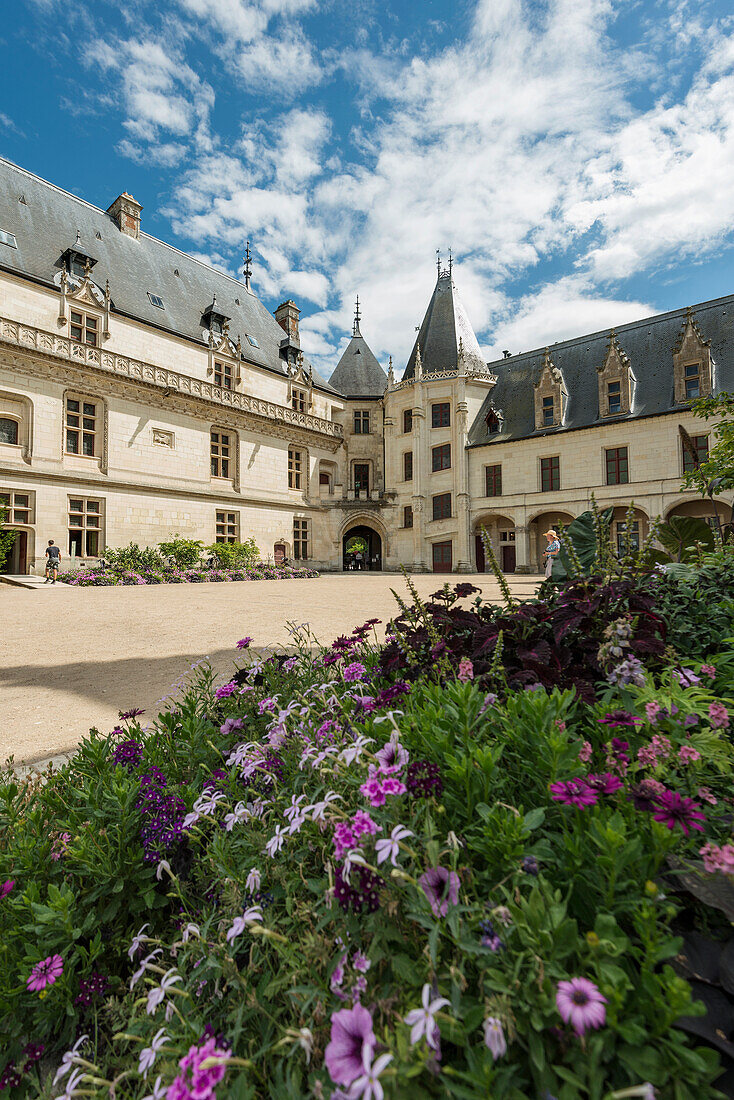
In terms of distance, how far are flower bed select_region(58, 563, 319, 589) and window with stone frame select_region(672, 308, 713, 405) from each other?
795 inches

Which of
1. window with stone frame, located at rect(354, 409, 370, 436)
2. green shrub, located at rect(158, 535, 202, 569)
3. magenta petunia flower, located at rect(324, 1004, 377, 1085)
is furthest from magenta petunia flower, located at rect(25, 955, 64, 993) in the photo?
window with stone frame, located at rect(354, 409, 370, 436)

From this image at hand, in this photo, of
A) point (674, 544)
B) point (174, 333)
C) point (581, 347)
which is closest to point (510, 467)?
point (581, 347)

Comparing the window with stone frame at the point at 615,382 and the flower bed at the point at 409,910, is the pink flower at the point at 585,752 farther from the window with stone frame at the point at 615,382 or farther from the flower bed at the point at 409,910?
the window with stone frame at the point at 615,382

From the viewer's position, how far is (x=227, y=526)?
24.6 metres

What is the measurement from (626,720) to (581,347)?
30014 millimetres

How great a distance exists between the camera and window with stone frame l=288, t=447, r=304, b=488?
28.4 m

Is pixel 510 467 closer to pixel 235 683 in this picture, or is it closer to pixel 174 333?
pixel 174 333

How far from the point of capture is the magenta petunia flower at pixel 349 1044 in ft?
2.41

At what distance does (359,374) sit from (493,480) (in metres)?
13.4

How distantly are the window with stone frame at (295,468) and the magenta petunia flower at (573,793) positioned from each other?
2774 cm

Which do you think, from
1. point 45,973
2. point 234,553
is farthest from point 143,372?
point 45,973

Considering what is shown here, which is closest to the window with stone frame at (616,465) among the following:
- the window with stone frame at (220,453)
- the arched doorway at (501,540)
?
the arched doorway at (501,540)

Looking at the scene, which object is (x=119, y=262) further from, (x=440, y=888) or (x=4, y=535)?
(x=440, y=888)

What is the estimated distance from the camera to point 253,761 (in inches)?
67.6
